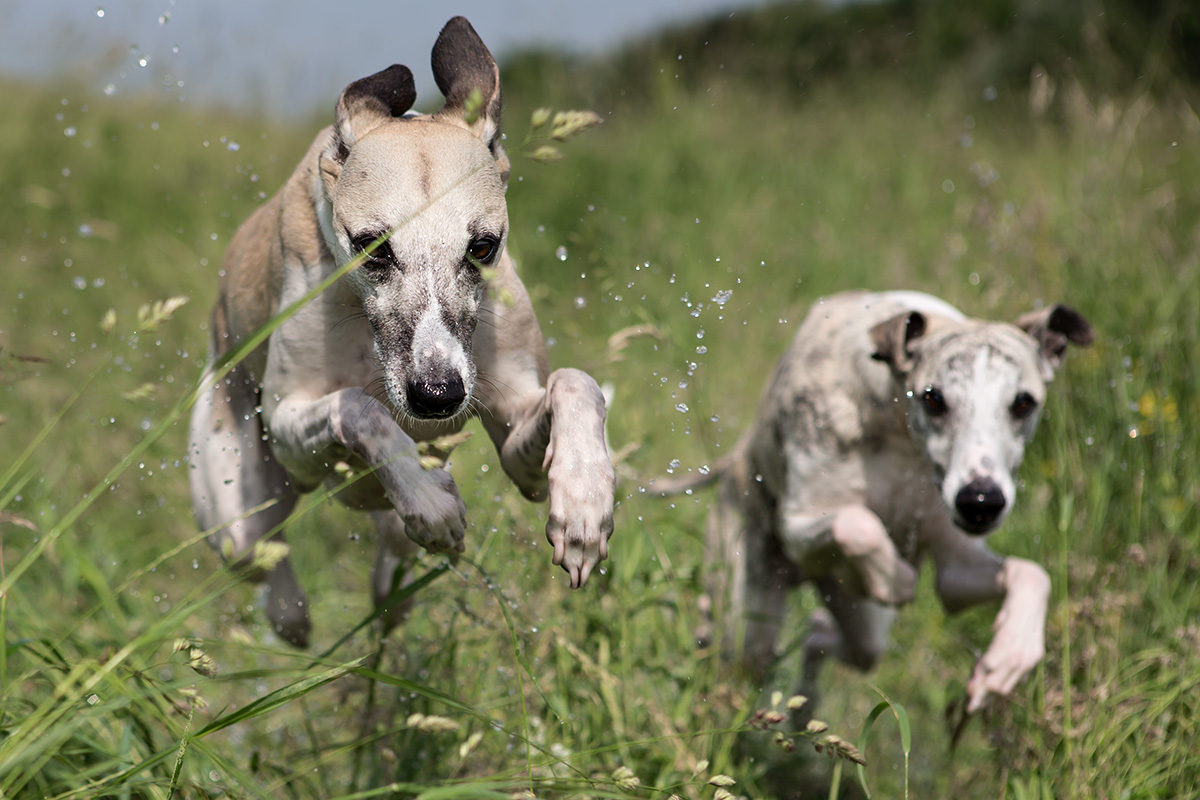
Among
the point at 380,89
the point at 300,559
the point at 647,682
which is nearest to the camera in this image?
the point at 380,89

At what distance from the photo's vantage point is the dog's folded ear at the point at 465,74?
2631 mm

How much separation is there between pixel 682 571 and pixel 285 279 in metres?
1.75

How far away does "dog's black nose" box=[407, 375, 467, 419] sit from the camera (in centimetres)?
222

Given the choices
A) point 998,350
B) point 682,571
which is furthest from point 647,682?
point 998,350

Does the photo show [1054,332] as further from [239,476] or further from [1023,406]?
[239,476]

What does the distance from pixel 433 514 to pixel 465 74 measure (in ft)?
3.67

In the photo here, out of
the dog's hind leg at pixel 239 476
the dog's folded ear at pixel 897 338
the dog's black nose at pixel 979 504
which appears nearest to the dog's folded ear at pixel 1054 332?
the dog's folded ear at pixel 897 338

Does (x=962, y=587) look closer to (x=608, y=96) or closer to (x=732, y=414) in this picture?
(x=732, y=414)

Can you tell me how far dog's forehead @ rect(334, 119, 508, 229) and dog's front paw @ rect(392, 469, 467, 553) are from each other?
58 cm

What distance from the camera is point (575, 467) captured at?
7.16 ft

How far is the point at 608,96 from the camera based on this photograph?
7.31m

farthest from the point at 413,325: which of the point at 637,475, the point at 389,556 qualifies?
the point at 637,475

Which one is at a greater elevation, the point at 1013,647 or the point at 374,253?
the point at 374,253

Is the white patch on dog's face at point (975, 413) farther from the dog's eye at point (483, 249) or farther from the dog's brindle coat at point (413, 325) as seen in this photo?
the dog's eye at point (483, 249)
